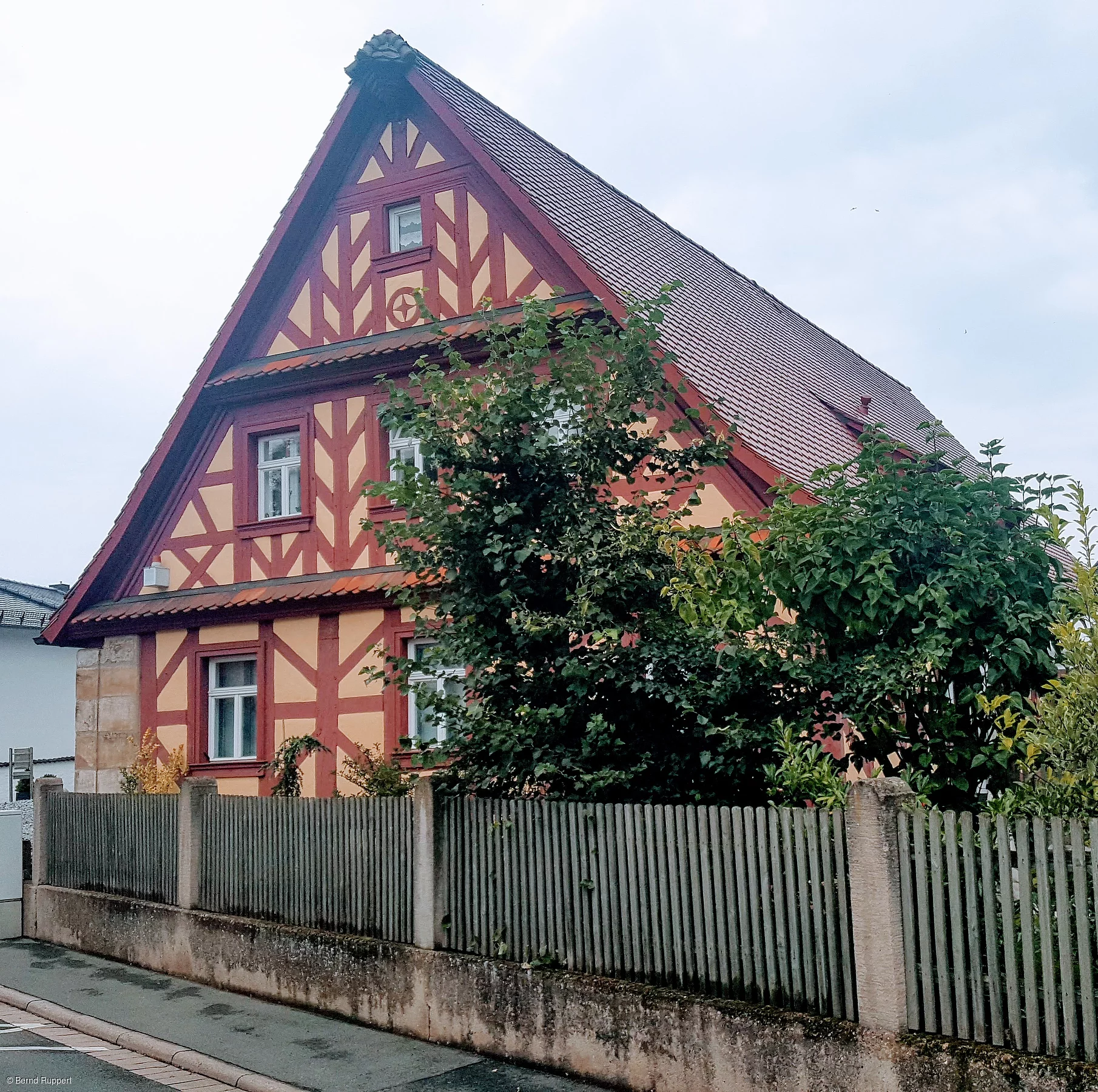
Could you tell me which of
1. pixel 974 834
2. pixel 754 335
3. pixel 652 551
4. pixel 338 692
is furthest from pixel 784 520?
pixel 754 335

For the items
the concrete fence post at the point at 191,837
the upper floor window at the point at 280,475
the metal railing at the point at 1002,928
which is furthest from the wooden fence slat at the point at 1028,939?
the upper floor window at the point at 280,475

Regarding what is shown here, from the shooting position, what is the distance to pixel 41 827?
14656 mm

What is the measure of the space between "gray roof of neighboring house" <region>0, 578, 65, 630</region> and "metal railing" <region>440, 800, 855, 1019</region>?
24.0 meters

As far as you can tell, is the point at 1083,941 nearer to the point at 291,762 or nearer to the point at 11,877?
the point at 291,762

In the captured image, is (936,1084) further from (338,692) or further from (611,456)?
(338,692)

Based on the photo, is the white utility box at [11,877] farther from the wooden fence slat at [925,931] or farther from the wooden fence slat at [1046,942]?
the wooden fence slat at [1046,942]

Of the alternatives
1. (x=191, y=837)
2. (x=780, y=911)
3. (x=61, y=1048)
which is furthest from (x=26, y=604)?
(x=780, y=911)

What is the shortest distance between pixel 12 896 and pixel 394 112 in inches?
410

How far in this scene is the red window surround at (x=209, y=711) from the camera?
1634 cm

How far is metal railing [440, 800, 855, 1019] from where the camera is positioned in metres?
7.00

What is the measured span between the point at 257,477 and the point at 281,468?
427 mm

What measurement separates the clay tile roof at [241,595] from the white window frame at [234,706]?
0.80 m

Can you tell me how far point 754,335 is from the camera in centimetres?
1956

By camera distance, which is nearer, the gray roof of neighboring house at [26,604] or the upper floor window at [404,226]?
the upper floor window at [404,226]
